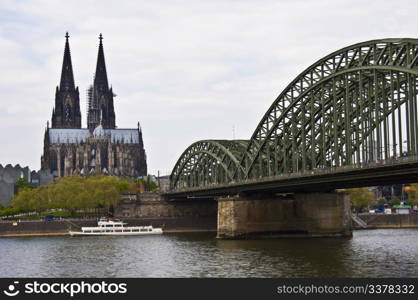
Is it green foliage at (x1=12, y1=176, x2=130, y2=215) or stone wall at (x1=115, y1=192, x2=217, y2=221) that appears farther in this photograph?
stone wall at (x1=115, y1=192, x2=217, y2=221)

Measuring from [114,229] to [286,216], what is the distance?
43.8m

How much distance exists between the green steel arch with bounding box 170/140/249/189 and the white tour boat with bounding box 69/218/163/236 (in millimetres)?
16076

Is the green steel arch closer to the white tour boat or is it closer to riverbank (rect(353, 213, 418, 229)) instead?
the white tour boat

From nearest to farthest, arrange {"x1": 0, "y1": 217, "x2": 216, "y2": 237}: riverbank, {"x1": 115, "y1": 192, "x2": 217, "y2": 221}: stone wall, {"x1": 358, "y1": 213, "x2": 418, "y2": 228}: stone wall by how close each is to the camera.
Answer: {"x1": 0, "y1": 217, "x2": 216, "y2": 237}: riverbank → {"x1": 358, "y1": 213, "x2": 418, "y2": 228}: stone wall → {"x1": 115, "y1": 192, "x2": 217, "y2": 221}: stone wall

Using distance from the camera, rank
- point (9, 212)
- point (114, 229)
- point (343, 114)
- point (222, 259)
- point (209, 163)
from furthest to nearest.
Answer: point (9, 212)
point (209, 163)
point (114, 229)
point (343, 114)
point (222, 259)

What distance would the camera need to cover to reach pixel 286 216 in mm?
120125

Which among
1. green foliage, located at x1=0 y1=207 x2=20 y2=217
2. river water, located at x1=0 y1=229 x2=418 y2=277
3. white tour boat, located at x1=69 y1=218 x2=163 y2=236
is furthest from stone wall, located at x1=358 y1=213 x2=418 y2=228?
green foliage, located at x1=0 y1=207 x2=20 y2=217

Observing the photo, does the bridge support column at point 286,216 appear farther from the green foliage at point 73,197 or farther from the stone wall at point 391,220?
the green foliage at point 73,197

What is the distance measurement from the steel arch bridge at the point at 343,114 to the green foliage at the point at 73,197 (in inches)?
1644

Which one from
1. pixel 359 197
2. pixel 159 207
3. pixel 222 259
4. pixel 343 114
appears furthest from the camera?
pixel 359 197

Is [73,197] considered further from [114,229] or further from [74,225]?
[114,229]

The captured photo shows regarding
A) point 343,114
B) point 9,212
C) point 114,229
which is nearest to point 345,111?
point 343,114

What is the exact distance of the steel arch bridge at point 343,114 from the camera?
8450cm

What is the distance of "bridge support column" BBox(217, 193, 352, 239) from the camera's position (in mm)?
117812
